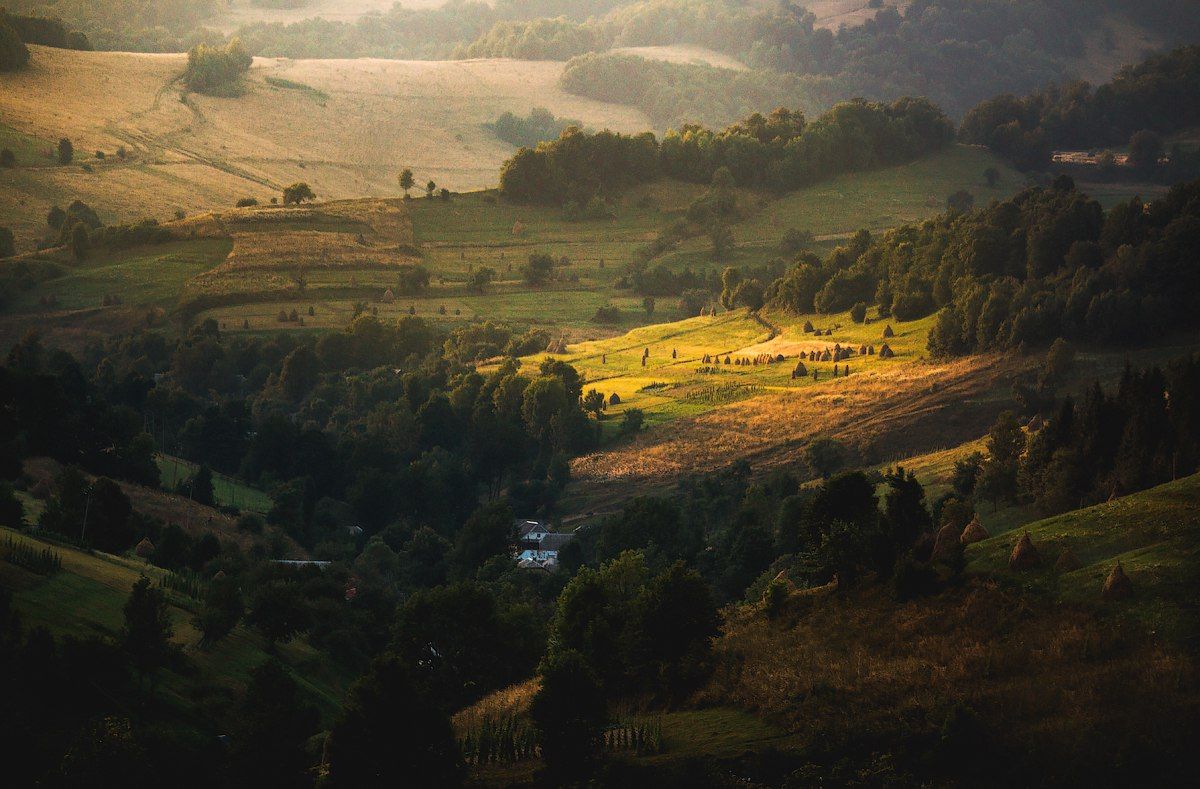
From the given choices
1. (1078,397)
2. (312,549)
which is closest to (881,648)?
(1078,397)

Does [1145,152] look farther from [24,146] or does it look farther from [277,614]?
[277,614]

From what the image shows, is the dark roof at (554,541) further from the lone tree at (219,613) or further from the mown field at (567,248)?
the mown field at (567,248)

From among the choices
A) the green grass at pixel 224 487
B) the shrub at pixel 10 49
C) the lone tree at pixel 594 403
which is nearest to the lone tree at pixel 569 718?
the green grass at pixel 224 487

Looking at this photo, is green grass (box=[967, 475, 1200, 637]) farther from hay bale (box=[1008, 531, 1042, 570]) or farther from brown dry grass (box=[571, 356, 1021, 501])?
brown dry grass (box=[571, 356, 1021, 501])

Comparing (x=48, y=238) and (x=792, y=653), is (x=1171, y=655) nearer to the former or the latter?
(x=792, y=653)

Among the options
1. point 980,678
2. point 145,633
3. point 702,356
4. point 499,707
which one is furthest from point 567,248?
point 980,678

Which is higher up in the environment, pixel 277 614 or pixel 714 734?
pixel 714 734
